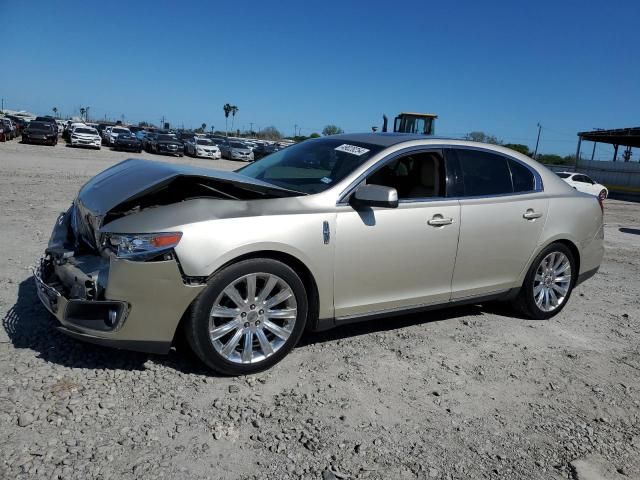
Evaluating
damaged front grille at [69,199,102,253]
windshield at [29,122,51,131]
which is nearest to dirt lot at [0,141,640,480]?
damaged front grille at [69,199,102,253]

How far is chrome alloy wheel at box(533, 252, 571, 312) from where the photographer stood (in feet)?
16.3

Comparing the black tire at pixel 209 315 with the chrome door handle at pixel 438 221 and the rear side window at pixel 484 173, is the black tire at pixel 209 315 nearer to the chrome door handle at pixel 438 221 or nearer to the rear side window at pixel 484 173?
the chrome door handle at pixel 438 221

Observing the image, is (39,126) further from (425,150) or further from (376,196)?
(376,196)

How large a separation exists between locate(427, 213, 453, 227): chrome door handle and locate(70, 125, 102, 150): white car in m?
33.7

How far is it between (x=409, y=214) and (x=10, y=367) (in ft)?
9.48

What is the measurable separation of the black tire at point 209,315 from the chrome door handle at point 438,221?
4.01 ft

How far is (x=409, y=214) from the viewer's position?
3975 millimetres

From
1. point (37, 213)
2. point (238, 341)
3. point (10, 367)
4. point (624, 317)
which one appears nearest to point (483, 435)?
point (238, 341)

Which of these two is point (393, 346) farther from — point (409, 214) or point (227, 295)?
point (227, 295)

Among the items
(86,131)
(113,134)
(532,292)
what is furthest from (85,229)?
(113,134)

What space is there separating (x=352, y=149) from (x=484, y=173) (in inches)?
48.2

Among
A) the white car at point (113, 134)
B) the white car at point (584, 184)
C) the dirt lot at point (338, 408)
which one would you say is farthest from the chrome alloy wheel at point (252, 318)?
the white car at point (113, 134)

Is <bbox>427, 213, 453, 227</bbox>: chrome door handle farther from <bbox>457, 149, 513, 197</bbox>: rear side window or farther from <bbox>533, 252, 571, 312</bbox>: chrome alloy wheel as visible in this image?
<bbox>533, 252, 571, 312</bbox>: chrome alloy wheel

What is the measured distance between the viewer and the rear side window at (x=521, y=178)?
4.76 m
